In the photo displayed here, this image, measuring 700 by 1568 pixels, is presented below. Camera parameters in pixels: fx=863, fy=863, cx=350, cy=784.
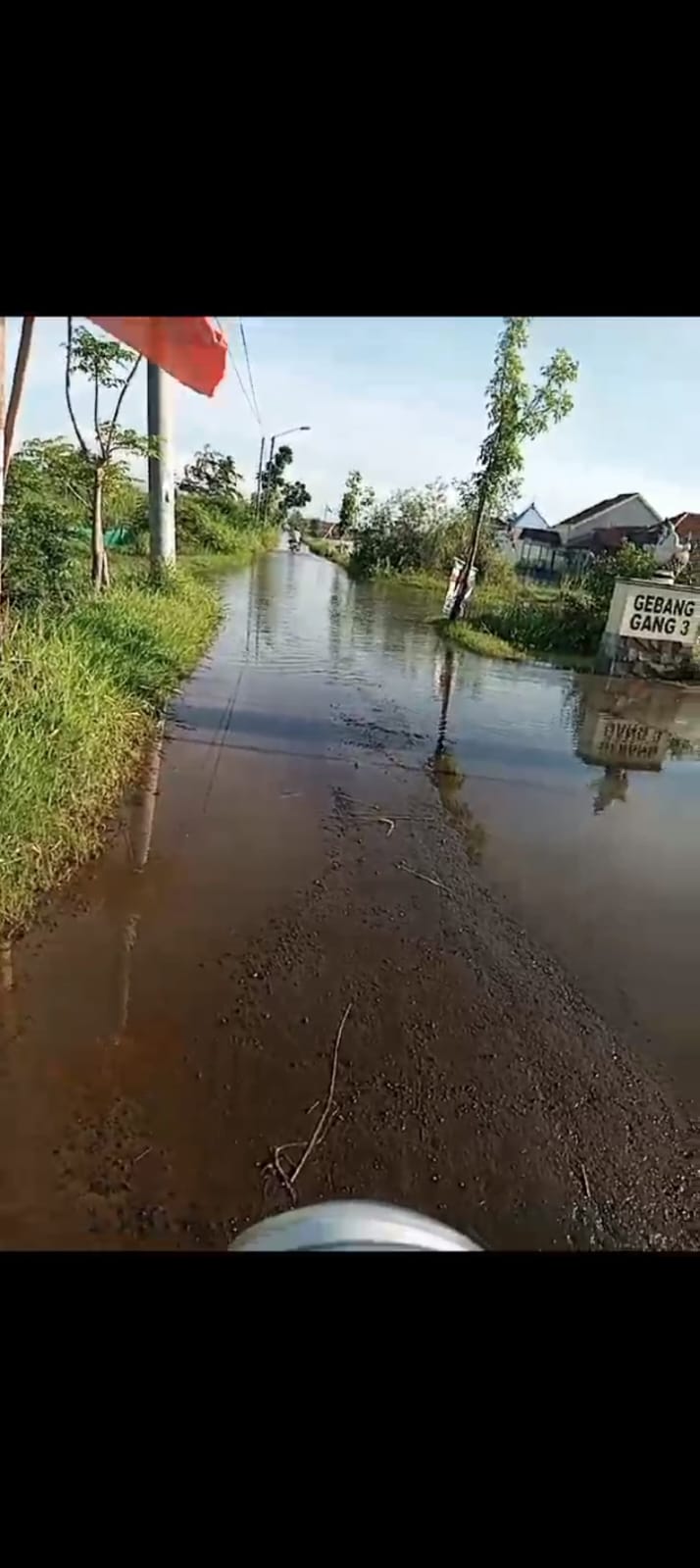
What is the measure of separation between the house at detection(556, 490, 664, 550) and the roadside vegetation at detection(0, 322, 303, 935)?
18.2 feet

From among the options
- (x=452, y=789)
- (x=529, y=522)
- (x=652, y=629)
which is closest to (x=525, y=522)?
(x=529, y=522)

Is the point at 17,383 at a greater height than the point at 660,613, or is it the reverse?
the point at 17,383

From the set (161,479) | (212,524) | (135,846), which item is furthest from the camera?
(212,524)

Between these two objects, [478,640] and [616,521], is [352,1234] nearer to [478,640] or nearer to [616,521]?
[478,640]

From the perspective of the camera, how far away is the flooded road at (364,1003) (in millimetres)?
1695

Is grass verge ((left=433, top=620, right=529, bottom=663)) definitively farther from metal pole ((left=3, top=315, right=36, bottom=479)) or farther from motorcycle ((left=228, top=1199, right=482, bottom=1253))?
motorcycle ((left=228, top=1199, right=482, bottom=1253))

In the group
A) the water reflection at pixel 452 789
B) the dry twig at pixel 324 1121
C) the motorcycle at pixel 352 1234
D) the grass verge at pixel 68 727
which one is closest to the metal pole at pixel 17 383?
the grass verge at pixel 68 727

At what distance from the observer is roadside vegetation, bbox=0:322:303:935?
8.93 ft

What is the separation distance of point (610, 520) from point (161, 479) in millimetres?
7613

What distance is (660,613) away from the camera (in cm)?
680

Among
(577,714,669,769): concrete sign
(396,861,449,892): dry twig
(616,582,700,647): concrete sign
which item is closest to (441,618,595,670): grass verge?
(616,582,700,647): concrete sign
